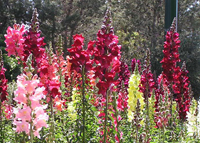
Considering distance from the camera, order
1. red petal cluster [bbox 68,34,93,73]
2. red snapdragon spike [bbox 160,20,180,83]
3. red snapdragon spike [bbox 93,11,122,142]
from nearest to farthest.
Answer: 1. red snapdragon spike [bbox 93,11,122,142]
2. red petal cluster [bbox 68,34,93,73]
3. red snapdragon spike [bbox 160,20,180,83]

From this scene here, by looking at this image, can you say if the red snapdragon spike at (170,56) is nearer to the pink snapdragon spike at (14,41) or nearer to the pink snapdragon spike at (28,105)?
the pink snapdragon spike at (14,41)

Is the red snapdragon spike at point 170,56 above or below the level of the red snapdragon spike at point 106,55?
above

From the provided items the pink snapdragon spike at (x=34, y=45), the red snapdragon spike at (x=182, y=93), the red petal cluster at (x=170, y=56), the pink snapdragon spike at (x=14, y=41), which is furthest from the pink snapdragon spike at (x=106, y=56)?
the red snapdragon spike at (x=182, y=93)

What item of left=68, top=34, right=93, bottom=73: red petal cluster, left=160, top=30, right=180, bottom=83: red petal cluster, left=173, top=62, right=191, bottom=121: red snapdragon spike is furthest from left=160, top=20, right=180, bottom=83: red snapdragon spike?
left=68, top=34, right=93, bottom=73: red petal cluster

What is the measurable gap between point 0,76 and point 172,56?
3.39 meters

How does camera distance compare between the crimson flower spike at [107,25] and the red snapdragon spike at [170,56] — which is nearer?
the crimson flower spike at [107,25]

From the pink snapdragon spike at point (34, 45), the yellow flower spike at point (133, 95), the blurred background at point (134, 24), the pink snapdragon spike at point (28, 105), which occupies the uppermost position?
the blurred background at point (134, 24)

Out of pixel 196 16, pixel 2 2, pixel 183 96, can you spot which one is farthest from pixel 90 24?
pixel 183 96

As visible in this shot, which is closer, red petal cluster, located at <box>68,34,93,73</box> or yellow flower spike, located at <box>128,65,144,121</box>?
red petal cluster, located at <box>68,34,93,73</box>

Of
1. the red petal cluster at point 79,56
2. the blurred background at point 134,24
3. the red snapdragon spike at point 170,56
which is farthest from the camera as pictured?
the blurred background at point 134,24

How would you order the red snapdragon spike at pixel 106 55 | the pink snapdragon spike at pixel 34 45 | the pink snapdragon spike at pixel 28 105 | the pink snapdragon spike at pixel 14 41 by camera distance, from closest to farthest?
the pink snapdragon spike at pixel 28 105 < the red snapdragon spike at pixel 106 55 < the pink snapdragon spike at pixel 34 45 < the pink snapdragon spike at pixel 14 41

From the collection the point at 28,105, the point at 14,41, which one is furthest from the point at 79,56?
the point at 28,105

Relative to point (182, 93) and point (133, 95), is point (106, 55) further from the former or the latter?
point (182, 93)

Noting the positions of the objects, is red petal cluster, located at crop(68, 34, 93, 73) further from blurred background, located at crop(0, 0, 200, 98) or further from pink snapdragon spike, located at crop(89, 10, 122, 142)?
blurred background, located at crop(0, 0, 200, 98)
